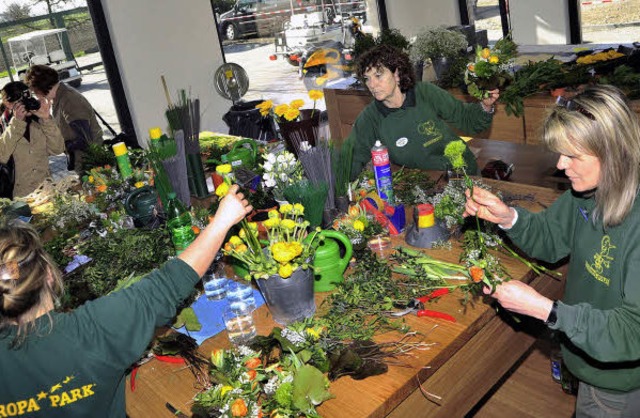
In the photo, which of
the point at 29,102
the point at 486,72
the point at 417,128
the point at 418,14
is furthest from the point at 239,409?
the point at 418,14

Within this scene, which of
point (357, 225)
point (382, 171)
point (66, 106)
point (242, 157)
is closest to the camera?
point (357, 225)

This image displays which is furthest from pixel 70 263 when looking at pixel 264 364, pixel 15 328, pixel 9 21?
pixel 9 21

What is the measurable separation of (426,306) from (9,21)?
5462 mm

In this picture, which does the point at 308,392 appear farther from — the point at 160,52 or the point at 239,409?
the point at 160,52

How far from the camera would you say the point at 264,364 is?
161cm

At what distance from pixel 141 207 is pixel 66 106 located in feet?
8.83

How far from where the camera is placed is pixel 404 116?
3162mm

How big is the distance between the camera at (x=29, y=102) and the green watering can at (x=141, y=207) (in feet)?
5.96

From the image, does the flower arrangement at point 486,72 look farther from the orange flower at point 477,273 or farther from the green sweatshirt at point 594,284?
the orange flower at point 477,273

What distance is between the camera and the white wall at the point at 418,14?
760 centimetres

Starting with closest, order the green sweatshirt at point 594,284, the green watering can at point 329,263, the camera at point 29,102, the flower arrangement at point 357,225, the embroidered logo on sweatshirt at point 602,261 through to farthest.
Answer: the green sweatshirt at point 594,284, the embroidered logo on sweatshirt at point 602,261, the green watering can at point 329,263, the flower arrangement at point 357,225, the camera at point 29,102

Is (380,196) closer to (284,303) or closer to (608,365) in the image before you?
(284,303)

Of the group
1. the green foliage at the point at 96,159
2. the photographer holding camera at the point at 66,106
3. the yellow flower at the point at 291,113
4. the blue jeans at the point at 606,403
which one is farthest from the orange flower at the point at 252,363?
the photographer holding camera at the point at 66,106

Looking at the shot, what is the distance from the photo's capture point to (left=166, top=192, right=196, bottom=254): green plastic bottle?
2213mm
